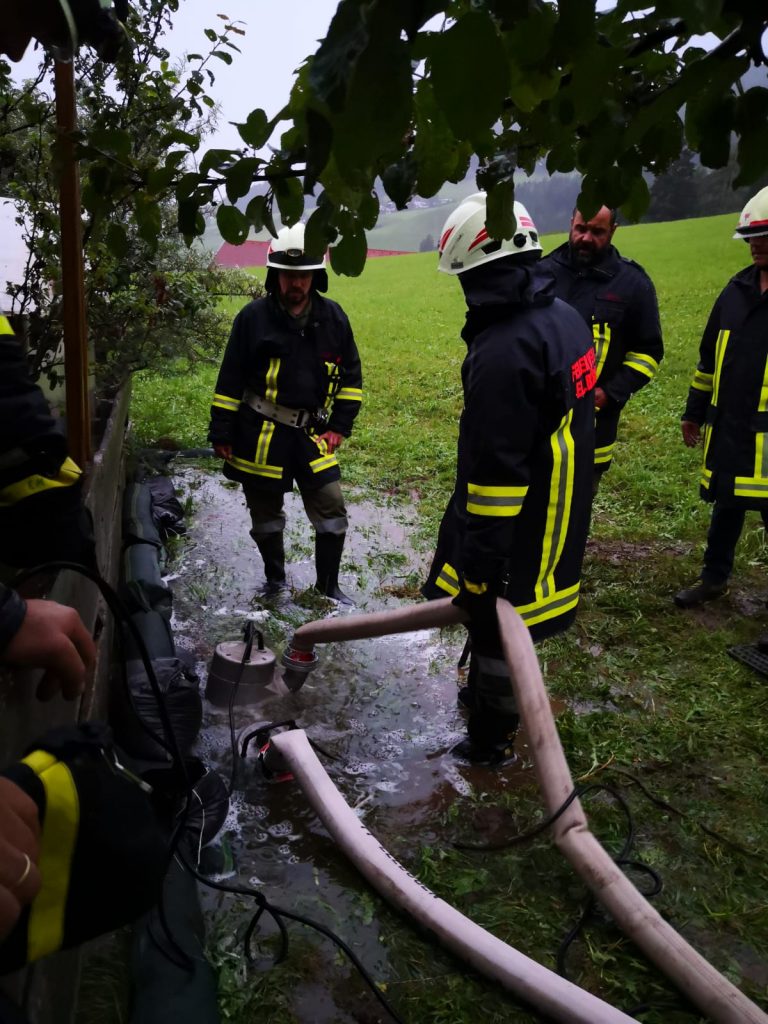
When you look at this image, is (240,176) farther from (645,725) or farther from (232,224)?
(645,725)

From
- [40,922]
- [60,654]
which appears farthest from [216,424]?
[40,922]

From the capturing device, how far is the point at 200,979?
2096 mm

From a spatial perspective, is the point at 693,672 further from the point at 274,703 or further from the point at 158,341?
the point at 158,341

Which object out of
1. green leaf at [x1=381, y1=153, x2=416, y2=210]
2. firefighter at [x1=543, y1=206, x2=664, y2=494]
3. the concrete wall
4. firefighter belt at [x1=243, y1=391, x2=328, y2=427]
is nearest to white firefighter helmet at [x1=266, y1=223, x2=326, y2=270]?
firefighter belt at [x1=243, y1=391, x2=328, y2=427]

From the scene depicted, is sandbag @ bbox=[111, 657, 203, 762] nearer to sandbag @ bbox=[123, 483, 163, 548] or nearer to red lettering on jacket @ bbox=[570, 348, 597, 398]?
sandbag @ bbox=[123, 483, 163, 548]

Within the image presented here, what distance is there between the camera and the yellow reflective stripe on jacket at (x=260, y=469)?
464 cm

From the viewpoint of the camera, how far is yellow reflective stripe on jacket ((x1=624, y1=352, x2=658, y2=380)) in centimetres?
449

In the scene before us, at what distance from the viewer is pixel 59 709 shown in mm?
2020

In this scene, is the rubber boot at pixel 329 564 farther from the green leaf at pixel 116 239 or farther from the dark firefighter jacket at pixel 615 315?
the green leaf at pixel 116 239

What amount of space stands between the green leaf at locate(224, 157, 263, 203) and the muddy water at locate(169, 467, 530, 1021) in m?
2.13

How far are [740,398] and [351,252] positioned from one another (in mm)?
3344

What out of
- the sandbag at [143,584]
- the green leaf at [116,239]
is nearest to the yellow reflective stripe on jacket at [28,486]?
the green leaf at [116,239]

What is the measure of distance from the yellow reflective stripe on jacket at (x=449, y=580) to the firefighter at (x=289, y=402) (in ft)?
5.32

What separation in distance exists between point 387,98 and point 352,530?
533 cm
